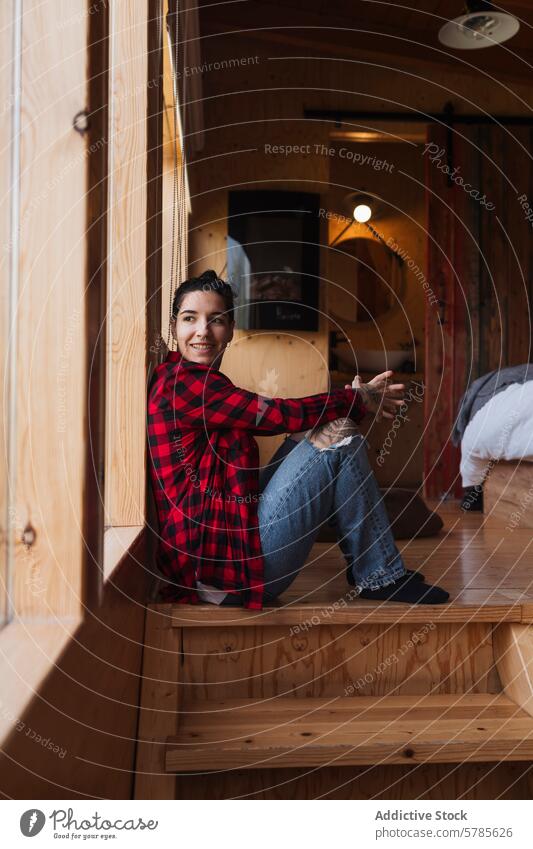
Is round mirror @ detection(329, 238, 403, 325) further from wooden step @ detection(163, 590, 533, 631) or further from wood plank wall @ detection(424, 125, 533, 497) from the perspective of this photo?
wooden step @ detection(163, 590, 533, 631)

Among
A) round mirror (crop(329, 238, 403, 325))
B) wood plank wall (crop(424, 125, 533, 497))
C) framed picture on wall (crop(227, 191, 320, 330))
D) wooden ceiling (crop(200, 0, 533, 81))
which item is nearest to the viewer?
wooden ceiling (crop(200, 0, 533, 81))

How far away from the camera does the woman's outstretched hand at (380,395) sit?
1.50 m

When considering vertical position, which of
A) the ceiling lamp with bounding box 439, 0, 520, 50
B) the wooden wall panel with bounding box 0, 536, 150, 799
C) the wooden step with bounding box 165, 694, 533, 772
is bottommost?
the wooden step with bounding box 165, 694, 533, 772

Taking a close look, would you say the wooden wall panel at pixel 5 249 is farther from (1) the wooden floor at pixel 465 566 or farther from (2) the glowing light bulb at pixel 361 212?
(2) the glowing light bulb at pixel 361 212

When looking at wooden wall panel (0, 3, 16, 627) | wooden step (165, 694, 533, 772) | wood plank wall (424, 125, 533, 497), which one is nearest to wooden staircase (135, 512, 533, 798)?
wooden step (165, 694, 533, 772)

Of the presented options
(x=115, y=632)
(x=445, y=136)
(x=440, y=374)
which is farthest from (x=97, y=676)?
(x=445, y=136)

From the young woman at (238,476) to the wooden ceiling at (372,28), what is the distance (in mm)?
2654

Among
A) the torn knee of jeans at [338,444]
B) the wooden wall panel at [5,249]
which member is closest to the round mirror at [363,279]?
the torn knee of jeans at [338,444]

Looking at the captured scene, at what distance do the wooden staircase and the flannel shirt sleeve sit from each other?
39 cm

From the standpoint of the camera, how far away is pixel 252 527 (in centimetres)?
147

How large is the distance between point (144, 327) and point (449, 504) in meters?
2.58

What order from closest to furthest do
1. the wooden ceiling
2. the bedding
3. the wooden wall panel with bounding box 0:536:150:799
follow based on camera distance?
the wooden wall panel with bounding box 0:536:150:799
the bedding
the wooden ceiling

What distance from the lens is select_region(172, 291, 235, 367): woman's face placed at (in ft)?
4.95

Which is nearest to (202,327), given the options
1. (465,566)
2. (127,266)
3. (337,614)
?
(127,266)
